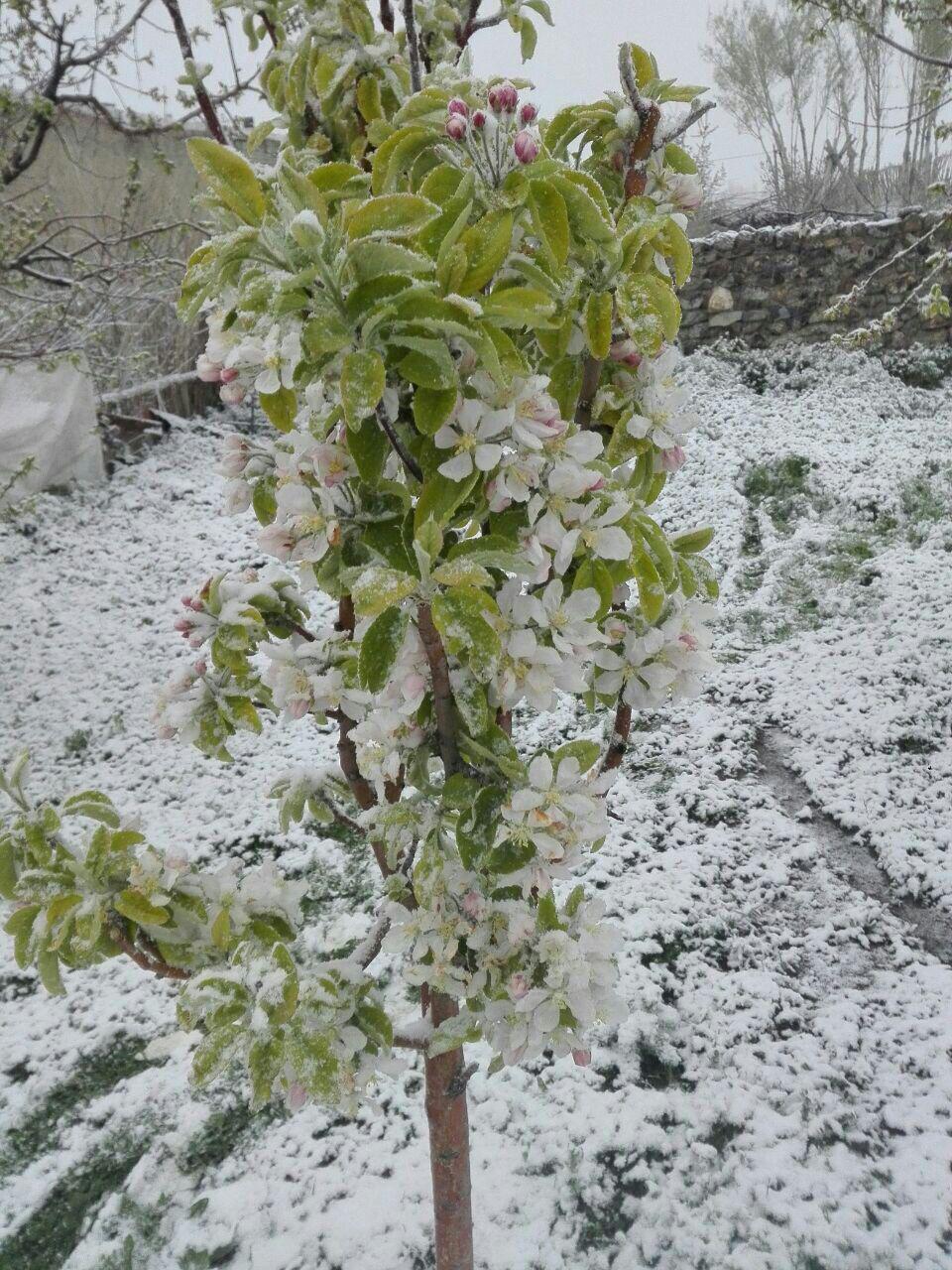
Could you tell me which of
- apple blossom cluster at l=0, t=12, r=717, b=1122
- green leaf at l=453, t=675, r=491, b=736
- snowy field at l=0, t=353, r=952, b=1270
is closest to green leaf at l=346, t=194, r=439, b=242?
apple blossom cluster at l=0, t=12, r=717, b=1122

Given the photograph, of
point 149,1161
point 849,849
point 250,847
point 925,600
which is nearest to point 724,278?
point 925,600

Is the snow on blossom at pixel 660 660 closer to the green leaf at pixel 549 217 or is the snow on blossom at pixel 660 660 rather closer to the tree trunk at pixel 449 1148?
the green leaf at pixel 549 217

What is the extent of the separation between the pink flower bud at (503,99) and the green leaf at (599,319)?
0.18m

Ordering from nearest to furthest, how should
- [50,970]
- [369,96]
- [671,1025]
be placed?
[50,970]
[369,96]
[671,1025]

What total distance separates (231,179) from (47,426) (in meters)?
5.09

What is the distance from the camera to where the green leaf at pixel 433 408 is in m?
0.68

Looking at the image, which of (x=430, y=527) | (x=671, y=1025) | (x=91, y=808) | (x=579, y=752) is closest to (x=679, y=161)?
(x=430, y=527)

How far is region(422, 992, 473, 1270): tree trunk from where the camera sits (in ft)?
3.95

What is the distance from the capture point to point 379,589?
0.66 metres

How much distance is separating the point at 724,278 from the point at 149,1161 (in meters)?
7.10

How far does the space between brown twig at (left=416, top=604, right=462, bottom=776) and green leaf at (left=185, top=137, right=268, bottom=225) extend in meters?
0.37

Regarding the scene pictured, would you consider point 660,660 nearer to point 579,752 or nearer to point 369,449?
point 579,752

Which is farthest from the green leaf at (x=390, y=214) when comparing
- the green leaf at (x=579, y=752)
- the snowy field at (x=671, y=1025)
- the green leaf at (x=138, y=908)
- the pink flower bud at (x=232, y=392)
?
the snowy field at (x=671, y=1025)

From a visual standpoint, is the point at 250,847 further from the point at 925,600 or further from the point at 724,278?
the point at 724,278
